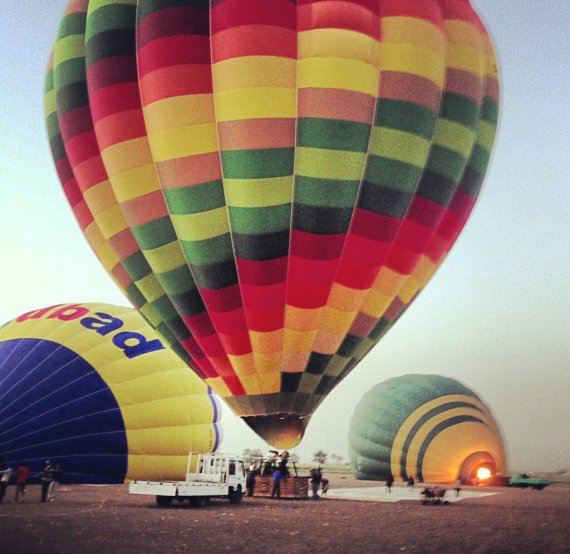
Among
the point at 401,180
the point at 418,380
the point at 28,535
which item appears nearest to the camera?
the point at 28,535

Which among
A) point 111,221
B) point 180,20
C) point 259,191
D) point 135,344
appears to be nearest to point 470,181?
point 259,191

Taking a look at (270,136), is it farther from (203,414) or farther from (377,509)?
(203,414)

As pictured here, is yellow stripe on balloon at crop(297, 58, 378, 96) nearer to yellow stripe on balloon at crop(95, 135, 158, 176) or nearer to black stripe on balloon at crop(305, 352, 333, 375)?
yellow stripe on balloon at crop(95, 135, 158, 176)

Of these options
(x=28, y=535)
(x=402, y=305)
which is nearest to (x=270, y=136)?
(x=402, y=305)

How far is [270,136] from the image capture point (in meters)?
8.44

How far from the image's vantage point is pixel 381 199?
8945 mm

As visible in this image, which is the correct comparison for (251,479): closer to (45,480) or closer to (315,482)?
(315,482)

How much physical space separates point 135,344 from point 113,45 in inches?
256

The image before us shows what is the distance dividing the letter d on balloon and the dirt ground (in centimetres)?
293

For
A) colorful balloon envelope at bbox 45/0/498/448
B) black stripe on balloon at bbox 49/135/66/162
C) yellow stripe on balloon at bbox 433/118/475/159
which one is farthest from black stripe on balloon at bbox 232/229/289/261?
black stripe on balloon at bbox 49/135/66/162

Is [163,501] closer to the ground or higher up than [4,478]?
closer to the ground

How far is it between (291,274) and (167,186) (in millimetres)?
2063

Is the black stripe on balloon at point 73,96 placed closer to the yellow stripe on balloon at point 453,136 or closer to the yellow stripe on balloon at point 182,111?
the yellow stripe on balloon at point 182,111

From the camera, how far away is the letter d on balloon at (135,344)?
13.5 meters
